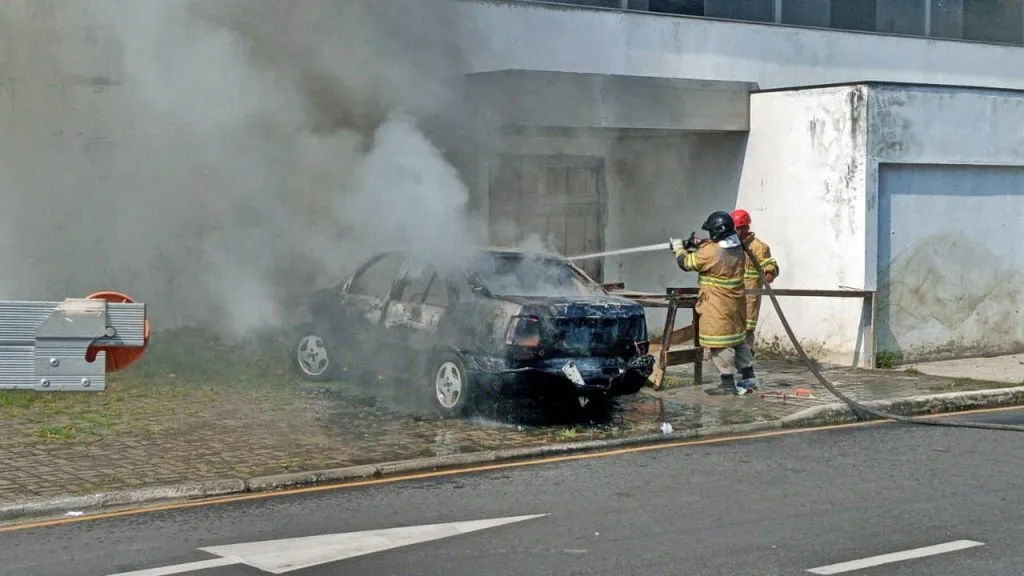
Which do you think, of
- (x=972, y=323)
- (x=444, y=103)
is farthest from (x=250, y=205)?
(x=972, y=323)

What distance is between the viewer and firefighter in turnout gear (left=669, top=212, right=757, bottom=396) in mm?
11781

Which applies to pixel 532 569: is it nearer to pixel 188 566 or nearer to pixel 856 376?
pixel 188 566

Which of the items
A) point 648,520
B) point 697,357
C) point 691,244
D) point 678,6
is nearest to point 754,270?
point 697,357

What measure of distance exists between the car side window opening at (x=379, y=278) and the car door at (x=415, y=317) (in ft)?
0.70

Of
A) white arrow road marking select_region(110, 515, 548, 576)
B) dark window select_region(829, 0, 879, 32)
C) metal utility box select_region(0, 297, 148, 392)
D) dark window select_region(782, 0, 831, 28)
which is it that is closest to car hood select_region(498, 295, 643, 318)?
white arrow road marking select_region(110, 515, 548, 576)

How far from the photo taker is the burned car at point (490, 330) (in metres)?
10.2

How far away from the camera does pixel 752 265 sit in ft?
42.6

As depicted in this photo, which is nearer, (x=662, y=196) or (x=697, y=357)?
(x=697, y=357)

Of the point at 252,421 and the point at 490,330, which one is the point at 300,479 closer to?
the point at 252,421

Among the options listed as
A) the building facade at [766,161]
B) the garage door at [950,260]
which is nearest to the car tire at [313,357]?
the building facade at [766,161]

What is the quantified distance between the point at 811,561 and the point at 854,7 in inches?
532

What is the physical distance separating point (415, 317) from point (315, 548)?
185 inches

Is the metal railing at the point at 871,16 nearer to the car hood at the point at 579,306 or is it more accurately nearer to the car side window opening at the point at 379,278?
the car side window opening at the point at 379,278

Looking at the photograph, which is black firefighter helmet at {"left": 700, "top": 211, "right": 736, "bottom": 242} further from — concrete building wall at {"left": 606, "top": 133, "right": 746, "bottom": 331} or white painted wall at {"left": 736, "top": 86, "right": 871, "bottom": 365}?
concrete building wall at {"left": 606, "top": 133, "right": 746, "bottom": 331}
